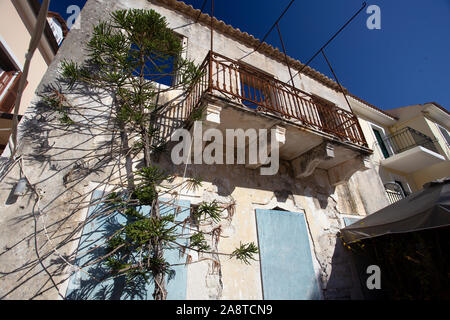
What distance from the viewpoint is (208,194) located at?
3734 millimetres

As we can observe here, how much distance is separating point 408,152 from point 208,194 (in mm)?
8477

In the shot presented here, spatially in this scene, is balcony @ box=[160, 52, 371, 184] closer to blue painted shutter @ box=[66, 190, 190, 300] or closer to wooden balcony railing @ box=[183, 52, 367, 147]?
wooden balcony railing @ box=[183, 52, 367, 147]

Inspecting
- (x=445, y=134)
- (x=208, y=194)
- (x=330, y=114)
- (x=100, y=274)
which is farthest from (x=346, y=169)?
(x=445, y=134)

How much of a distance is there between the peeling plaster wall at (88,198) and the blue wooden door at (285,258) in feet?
0.58

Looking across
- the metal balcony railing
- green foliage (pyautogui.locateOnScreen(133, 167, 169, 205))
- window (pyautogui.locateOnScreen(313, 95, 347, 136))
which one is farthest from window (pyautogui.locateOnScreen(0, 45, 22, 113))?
the metal balcony railing

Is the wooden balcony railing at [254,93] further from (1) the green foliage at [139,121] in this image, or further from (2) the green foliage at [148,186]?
(2) the green foliage at [148,186]

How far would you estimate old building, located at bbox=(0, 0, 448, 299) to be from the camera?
2.48m

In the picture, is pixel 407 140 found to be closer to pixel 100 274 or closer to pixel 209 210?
pixel 209 210

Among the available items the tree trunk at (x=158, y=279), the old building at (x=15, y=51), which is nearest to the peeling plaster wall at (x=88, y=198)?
the tree trunk at (x=158, y=279)
